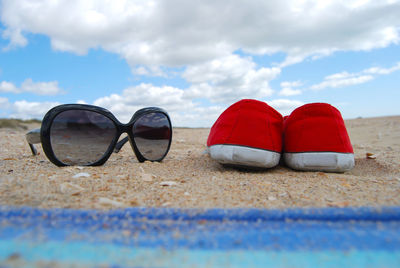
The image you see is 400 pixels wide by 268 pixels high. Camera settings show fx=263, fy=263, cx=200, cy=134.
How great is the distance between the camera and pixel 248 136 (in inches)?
73.7

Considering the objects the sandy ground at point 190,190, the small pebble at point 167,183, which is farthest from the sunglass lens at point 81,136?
the small pebble at point 167,183

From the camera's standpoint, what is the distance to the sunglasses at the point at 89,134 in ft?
6.39

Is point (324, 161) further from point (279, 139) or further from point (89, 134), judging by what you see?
point (89, 134)

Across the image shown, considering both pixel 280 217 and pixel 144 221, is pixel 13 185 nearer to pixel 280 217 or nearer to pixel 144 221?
pixel 144 221

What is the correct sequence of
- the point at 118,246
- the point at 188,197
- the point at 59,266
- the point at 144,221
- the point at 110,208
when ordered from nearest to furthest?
1. the point at 59,266
2. the point at 118,246
3. the point at 144,221
4. the point at 110,208
5. the point at 188,197

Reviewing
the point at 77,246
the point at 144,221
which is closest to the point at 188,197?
the point at 144,221

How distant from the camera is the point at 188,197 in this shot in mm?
1271

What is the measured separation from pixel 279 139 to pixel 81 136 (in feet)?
5.22

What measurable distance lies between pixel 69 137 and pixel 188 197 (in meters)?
1.29

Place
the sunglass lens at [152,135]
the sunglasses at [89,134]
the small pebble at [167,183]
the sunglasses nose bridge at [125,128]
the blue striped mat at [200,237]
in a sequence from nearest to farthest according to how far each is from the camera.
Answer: the blue striped mat at [200,237], the small pebble at [167,183], the sunglasses at [89,134], the sunglasses nose bridge at [125,128], the sunglass lens at [152,135]

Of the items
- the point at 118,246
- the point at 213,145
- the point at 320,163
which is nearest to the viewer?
the point at 118,246

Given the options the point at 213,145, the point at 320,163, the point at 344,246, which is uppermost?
the point at 213,145

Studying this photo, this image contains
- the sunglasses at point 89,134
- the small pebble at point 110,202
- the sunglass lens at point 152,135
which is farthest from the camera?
the sunglass lens at point 152,135

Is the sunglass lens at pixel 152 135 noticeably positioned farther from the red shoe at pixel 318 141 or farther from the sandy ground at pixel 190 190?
the red shoe at pixel 318 141
